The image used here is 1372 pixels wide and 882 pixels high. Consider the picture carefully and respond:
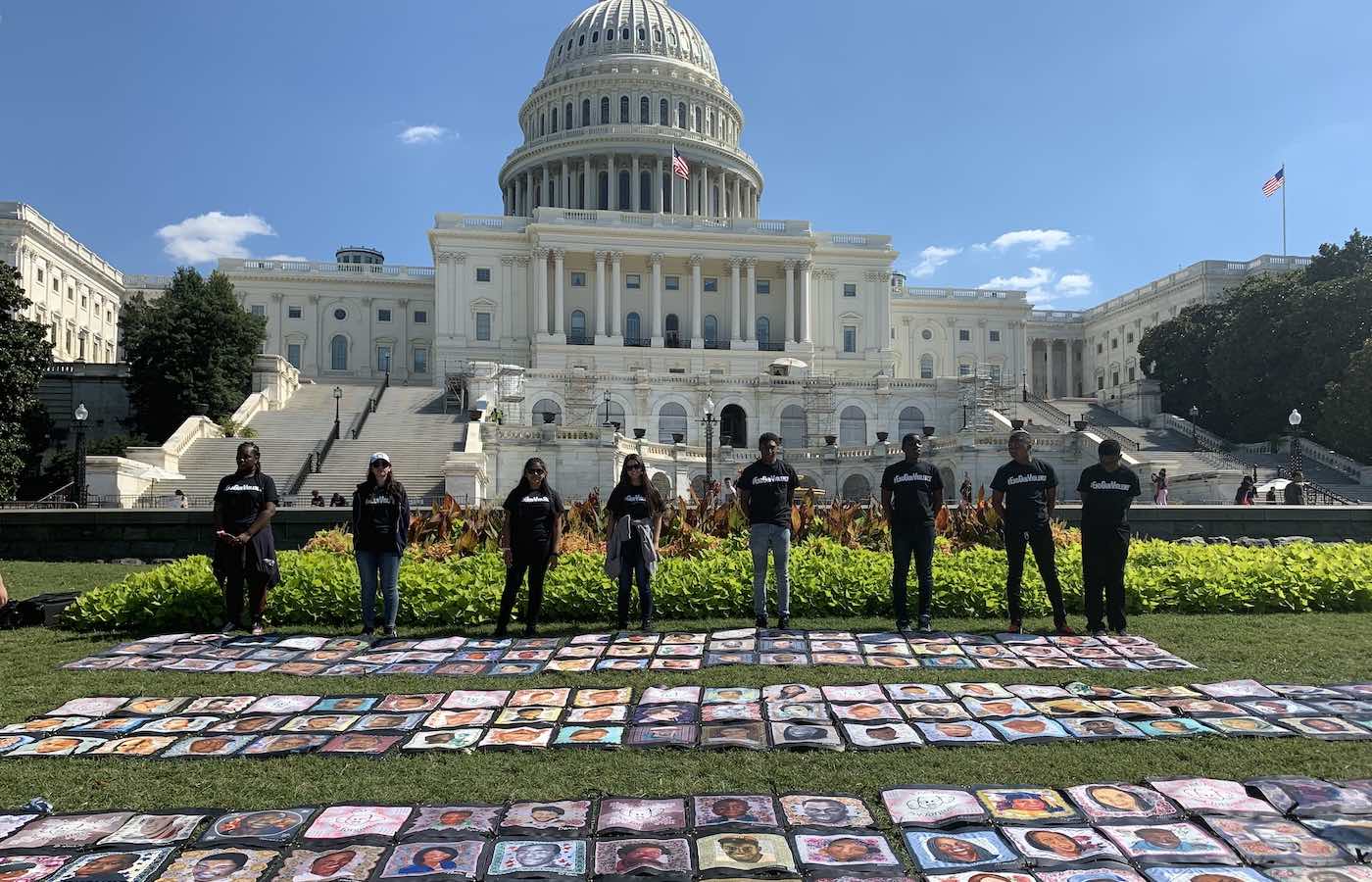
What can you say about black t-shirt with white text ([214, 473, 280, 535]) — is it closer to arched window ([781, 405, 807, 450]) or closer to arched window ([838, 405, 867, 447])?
arched window ([781, 405, 807, 450])

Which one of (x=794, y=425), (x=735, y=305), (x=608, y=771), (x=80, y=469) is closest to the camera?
(x=608, y=771)

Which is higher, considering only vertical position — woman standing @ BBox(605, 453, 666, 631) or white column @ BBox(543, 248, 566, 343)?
white column @ BBox(543, 248, 566, 343)

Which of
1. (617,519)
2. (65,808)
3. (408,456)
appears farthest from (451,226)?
(65,808)

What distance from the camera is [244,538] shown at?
11.1m

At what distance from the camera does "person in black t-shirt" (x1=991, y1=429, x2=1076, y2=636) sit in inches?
432

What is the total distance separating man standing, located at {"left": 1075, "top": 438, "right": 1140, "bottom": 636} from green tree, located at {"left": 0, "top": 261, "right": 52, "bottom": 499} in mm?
32401

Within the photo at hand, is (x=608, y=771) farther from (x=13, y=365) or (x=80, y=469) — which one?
(x=13, y=365)

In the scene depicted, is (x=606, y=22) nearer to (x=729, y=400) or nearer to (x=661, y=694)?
(x=729, y=400)

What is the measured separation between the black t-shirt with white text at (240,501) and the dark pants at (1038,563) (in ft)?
26.9

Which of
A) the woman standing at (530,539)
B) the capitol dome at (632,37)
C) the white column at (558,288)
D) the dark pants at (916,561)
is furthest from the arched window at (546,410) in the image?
the capitol dome at (632,37)

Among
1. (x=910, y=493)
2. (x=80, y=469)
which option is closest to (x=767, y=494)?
(x=910, y=493)

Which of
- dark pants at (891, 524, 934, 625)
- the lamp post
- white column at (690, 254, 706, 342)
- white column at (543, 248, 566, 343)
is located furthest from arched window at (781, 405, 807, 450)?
dark pants at (891, 524, 934, 625)

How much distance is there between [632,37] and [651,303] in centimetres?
3283

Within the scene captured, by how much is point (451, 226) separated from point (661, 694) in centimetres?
7039
